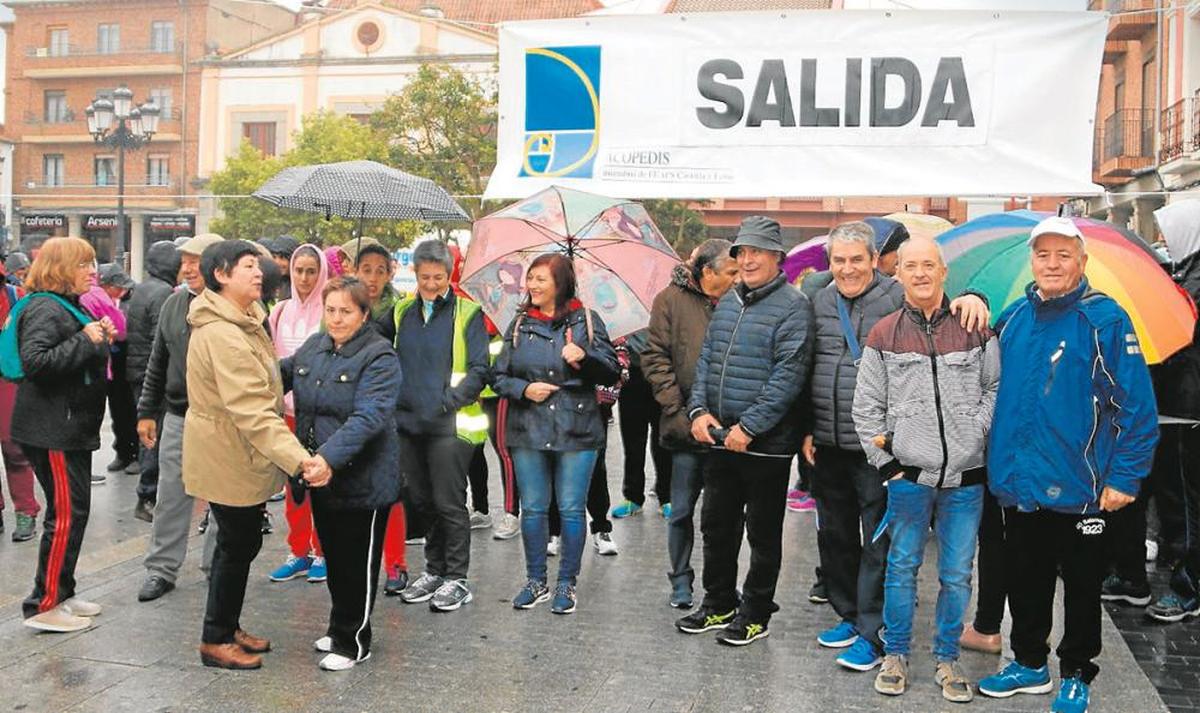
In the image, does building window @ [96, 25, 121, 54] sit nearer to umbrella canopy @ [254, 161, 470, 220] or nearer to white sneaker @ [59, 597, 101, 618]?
umbrella canopy @ [254, 161, 470, 220]

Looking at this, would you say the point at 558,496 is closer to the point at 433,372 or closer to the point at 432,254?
the point at 433,372

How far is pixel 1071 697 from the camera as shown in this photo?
4.60m

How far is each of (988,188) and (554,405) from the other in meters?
2.40

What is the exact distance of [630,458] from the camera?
8633 millimetres

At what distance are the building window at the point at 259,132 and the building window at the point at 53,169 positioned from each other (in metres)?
9.77

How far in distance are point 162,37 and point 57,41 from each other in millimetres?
6100

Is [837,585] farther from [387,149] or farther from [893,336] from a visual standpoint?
[387,149]

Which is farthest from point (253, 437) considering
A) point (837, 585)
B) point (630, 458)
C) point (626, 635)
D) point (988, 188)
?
point (630, 458)

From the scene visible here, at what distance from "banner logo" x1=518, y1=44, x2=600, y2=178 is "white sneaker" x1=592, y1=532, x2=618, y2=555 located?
2650 millimetres

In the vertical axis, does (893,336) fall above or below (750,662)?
above

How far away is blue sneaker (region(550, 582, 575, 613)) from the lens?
5973mm

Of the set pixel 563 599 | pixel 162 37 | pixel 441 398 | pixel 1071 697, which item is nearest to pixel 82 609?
pixel 441 398

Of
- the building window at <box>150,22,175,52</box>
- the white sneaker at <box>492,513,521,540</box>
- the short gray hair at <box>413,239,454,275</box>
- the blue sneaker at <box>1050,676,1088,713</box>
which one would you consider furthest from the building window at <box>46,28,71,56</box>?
the blue sneaker at <box>1050,676,1088,713</box>

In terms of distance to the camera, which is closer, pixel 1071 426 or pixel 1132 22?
pixel 1071 426
